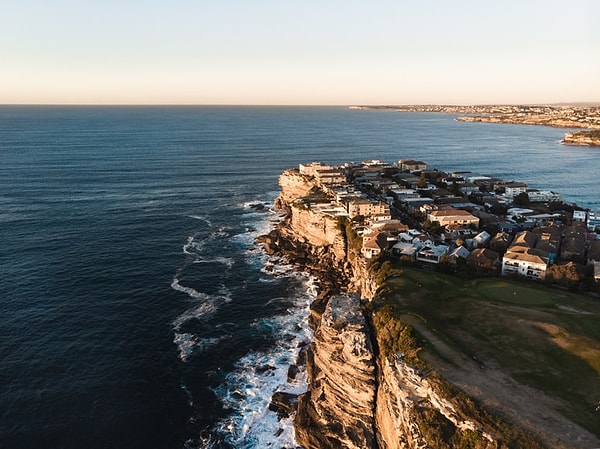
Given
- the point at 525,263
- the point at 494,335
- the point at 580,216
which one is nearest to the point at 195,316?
the point at 494,335

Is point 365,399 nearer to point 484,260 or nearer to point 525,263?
point 484,260

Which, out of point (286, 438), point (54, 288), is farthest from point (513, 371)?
point (54, 288)

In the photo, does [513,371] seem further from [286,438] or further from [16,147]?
[16,147]

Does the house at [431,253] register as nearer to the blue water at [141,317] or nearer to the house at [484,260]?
the house at [484,260]

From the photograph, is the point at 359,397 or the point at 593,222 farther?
the point at 593,222

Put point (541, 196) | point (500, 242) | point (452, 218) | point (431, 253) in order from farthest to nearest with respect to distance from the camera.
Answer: point (541, 196) → point (452, 218) → point (500, 242) → point (431, 253)

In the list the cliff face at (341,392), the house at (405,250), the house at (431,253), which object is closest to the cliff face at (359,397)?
the cliff face at (341,392)
